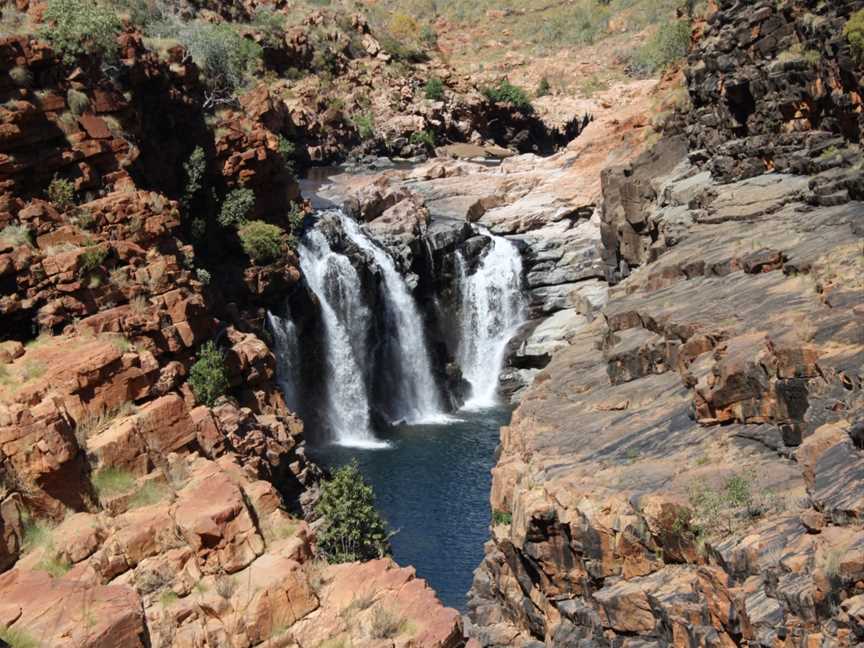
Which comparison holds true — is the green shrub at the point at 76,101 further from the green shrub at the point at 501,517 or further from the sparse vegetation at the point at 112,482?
the sparse vegetation at the point at 112,482

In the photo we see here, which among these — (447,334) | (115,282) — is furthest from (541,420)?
(447,334)

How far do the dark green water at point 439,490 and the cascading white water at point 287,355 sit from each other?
3396 millimetres

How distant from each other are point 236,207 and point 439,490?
16.5m

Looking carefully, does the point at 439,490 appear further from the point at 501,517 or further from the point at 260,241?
the point at 260,241

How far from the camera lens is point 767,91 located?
3769cm

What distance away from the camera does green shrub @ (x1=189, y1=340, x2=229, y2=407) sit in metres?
31.1

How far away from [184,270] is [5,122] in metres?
7.51

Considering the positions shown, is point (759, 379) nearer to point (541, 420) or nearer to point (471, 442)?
point (541, 420)

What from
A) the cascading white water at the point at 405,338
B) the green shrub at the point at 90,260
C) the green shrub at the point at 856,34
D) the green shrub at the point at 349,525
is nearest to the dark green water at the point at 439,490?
the green shrub at the point at 349,525

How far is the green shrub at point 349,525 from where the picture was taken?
2919 centimetres

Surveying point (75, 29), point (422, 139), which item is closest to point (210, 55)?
point (75, 29)

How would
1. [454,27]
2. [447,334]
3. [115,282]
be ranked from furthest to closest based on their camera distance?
[454,27], [447,334], [115,282]

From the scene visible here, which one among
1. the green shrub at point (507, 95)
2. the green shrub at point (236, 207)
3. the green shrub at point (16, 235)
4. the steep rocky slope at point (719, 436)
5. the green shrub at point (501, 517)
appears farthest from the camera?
the green shrub at point (507, 95)

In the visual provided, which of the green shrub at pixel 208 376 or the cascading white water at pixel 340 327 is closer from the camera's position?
the green shrub at pixel 208 376
